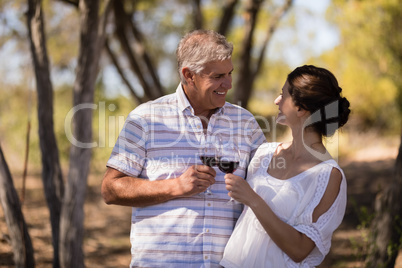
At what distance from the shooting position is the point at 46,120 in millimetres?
5180

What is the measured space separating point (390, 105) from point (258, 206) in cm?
1825

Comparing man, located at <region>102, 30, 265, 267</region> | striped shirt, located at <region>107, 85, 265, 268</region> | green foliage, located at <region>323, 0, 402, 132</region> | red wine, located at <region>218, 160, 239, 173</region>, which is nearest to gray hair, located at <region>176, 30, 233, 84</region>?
→ man, located at <region>102, 30, 265, 267</region>

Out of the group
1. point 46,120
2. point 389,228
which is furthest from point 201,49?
point 389,228

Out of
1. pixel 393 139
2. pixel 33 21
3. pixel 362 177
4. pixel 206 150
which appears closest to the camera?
pixel 206 150

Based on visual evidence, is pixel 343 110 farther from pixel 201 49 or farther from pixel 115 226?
pixel 115 226

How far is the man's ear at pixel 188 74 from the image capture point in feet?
10.2

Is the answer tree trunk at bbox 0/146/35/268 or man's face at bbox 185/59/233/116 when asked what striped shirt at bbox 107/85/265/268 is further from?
tree trunk at bbox 0/146/35/268

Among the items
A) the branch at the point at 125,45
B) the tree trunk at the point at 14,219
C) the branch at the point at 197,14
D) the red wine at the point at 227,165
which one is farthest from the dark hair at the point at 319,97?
the branch at the point at 125,45

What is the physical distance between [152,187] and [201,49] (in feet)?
3.02

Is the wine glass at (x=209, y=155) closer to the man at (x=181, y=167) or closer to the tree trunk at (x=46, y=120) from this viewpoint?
the man at (x=181, y=167)

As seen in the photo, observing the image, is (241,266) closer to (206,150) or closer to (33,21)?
(206,150)

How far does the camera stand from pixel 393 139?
19.1m

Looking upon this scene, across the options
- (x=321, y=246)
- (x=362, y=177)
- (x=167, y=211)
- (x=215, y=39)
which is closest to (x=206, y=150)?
(x=167, y=211)

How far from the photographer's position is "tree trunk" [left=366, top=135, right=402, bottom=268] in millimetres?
4618
